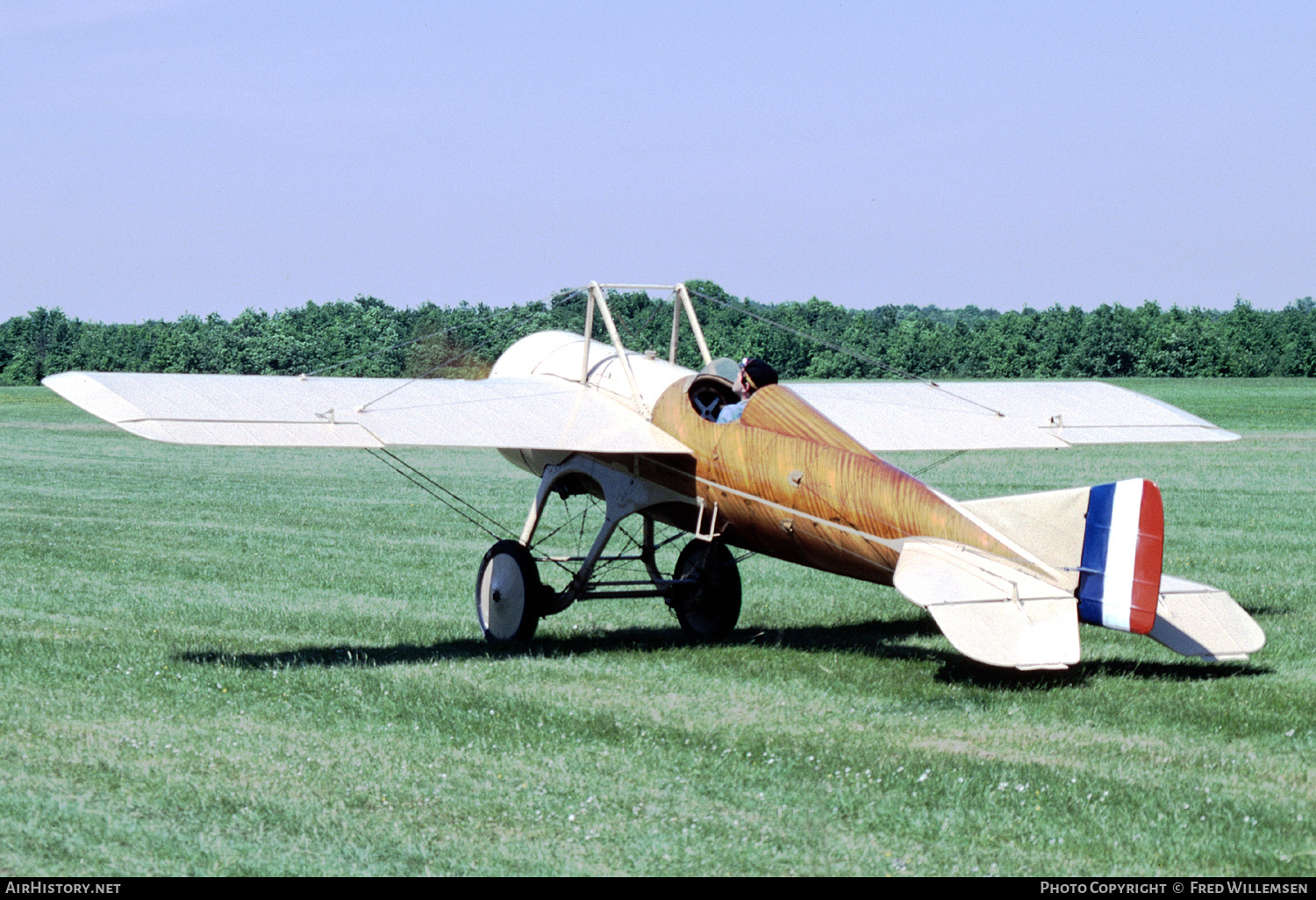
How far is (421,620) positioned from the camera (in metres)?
13.6

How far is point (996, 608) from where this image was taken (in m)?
9.30

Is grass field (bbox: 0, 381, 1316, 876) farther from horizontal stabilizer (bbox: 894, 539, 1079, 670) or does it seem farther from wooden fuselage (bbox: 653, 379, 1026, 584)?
wooden fuselage (bbox: 653, 379, 1026, 584)

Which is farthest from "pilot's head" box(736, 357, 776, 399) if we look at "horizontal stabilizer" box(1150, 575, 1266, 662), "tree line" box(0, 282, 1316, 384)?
"tree line" box(0, 282, 1316, 384)

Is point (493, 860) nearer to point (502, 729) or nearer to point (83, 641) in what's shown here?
point (502, 729)

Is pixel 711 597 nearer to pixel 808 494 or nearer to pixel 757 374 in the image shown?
pixel 757 374

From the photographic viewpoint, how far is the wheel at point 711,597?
12.8m

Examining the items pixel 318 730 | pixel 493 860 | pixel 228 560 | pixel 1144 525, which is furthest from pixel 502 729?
pixel 228 560

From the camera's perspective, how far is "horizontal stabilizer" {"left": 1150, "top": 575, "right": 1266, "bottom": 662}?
33.1 ft

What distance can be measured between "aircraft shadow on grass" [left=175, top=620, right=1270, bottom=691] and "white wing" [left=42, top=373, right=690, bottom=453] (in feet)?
5.18

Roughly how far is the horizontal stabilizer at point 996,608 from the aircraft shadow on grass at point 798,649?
802 millimetres

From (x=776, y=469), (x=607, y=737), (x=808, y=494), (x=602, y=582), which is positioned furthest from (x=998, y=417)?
(x=607, y=737)

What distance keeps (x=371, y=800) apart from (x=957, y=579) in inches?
156

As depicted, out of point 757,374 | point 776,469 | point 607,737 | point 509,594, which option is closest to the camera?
point 607,737

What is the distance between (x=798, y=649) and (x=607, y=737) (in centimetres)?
356
